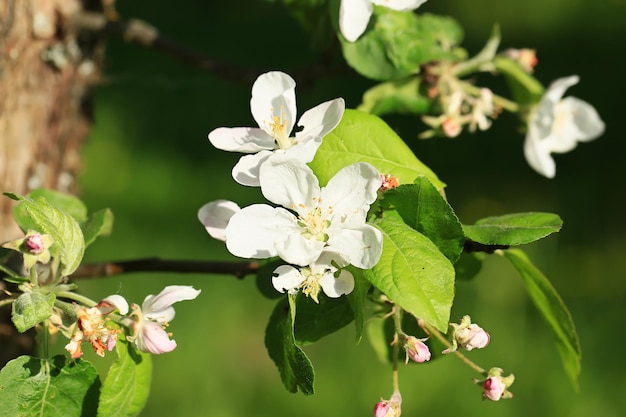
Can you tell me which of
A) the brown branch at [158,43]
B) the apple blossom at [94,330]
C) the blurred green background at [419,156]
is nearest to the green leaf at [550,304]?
the apple blossom at [94,330]

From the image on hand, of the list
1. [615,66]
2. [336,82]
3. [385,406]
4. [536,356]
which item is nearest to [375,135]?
[385,406]

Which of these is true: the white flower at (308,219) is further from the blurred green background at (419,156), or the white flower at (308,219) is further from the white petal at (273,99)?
the blurred green background at (419,156)

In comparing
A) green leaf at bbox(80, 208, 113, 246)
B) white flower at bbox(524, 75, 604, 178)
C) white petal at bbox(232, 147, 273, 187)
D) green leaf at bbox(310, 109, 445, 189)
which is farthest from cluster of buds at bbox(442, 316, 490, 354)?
white flower at bbox(524, 75, 604, 178)

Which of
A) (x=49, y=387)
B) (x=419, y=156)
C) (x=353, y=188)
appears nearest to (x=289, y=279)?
(x=353, y=188)

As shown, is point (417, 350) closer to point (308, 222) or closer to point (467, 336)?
Answer: point (467, 336)

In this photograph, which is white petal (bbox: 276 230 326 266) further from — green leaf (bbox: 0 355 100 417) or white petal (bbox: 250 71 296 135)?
green leaf (bbox: 0 355 100 417)

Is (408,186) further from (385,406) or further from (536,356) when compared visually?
(536,356)
